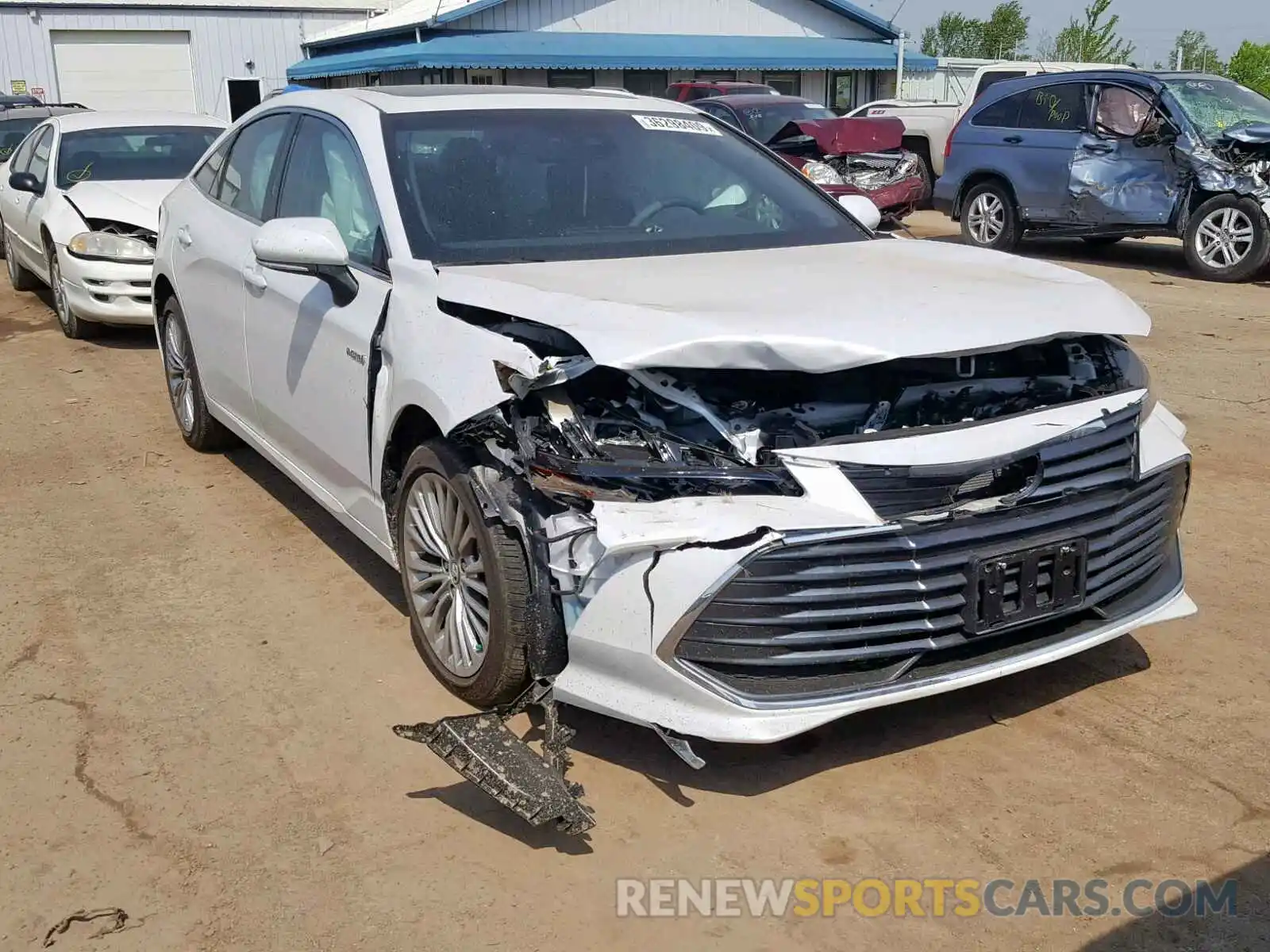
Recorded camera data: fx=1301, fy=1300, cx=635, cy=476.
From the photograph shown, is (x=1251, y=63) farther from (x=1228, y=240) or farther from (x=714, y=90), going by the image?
(x=1228, y=240)

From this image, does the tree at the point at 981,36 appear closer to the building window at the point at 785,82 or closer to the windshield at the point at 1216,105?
the building window at the point at 785,82

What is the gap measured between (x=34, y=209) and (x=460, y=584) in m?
7.95

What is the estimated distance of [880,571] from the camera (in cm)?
313

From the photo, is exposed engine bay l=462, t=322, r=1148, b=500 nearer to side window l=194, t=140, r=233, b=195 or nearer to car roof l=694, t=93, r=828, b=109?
side window l=194, t=140, r=233, b=195

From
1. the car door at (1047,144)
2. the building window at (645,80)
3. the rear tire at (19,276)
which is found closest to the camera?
the rear tire at (19,276)

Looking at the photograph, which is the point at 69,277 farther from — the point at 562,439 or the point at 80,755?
the point at 562,439

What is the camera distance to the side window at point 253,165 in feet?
17.0

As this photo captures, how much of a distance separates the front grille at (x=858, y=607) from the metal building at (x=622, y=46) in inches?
946

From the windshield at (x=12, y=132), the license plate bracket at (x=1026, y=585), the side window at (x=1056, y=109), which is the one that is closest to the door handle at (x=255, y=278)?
the license plate bracket at (x=1026, y=585)

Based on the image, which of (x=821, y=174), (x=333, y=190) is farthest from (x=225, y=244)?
(x=821, y=174)

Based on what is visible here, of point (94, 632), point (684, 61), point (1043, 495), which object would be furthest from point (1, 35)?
point (1043, 495)

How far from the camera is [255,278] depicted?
4.91 metres

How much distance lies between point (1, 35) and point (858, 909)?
108 feet

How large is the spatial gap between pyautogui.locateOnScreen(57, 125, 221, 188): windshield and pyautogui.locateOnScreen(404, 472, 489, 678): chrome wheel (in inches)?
282
